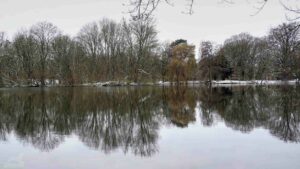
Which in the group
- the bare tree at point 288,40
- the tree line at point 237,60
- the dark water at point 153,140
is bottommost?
the dark water at point 153,140

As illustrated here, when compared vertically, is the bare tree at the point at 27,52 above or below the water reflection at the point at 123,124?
above

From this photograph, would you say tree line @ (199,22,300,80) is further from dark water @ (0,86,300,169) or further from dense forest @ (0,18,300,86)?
dark water @ (0,86,300,169)

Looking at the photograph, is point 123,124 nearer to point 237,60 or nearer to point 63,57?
point 63,57

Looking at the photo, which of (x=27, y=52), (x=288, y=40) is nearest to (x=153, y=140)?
(x=288, y=40)

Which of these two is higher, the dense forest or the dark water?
the dense forest

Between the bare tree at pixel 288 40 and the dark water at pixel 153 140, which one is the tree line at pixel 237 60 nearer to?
the dark water at pixel 153 140

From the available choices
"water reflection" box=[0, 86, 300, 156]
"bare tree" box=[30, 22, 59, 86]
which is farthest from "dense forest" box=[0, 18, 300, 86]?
"water reflection" box=[0, 86, 300, 156]

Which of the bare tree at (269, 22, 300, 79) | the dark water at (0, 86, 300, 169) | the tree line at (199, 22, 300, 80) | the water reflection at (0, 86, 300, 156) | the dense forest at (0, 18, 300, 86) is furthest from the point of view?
the tree line at (199, 22, 300, 80)

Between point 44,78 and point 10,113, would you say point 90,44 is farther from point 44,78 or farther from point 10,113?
point 10,113

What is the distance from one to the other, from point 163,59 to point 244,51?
1805cm

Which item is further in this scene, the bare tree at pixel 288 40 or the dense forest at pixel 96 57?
the dense forest at pixel 96 57

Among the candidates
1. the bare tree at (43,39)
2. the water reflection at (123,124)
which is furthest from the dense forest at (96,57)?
the water reflection at (123,124)

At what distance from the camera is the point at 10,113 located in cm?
1844

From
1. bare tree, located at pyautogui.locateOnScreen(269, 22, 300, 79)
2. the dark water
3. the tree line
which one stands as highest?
the tree line
